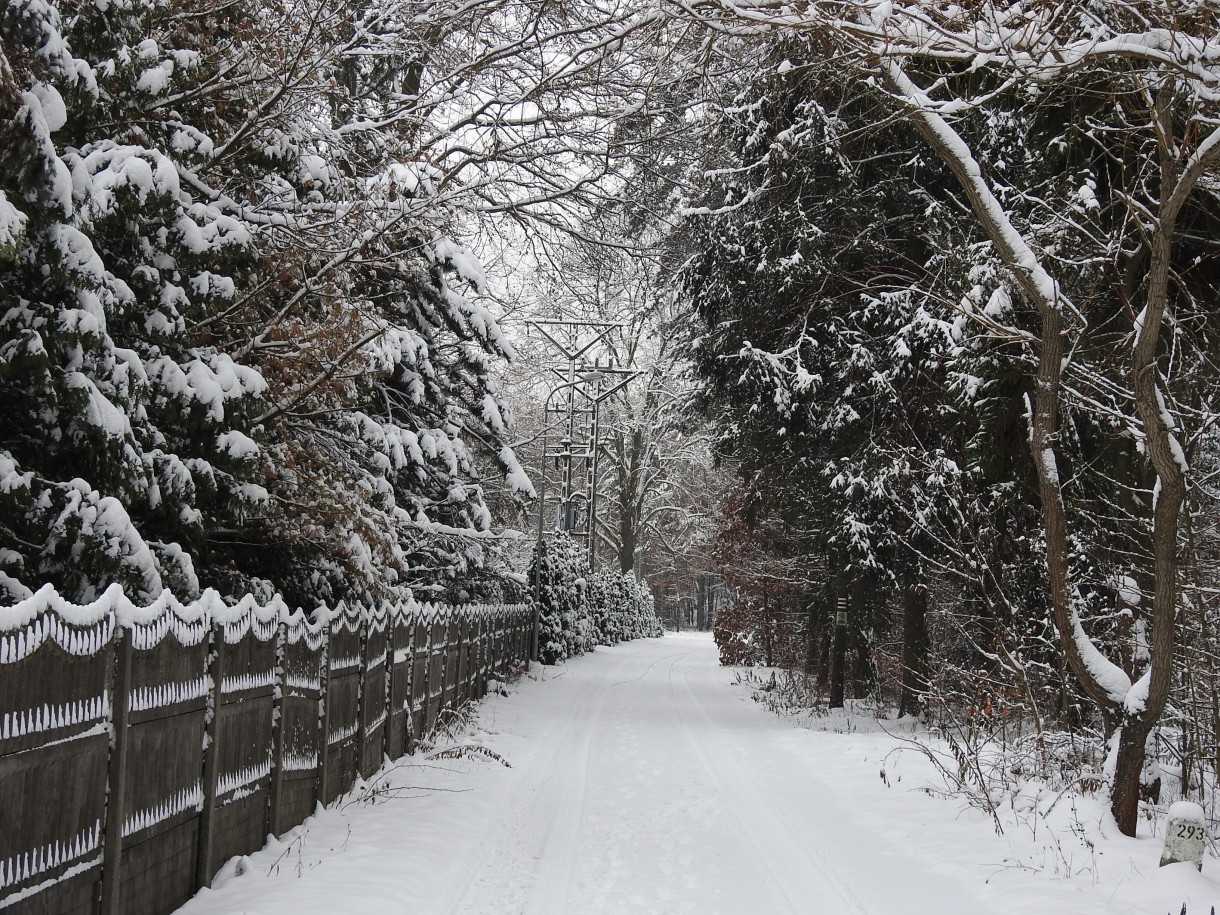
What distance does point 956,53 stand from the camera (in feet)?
20.0

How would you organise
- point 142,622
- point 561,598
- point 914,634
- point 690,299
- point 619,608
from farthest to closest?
point 619,608
point 561,598
point 690,299
point 914,634
point 142,622

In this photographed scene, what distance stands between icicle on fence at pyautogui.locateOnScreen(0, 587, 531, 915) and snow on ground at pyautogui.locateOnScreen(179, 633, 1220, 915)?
0.38 meters

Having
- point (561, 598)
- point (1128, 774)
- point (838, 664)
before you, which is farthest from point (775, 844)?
point (561, 598)

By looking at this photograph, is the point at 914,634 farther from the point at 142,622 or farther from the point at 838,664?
the point at 142,622

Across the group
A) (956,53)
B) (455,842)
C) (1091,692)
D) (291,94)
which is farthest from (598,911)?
(291,94)

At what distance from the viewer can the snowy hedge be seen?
87.5 feet

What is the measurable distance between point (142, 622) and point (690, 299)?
1358cm

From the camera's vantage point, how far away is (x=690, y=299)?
1747cm

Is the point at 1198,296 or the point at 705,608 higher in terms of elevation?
the point at 1198,296

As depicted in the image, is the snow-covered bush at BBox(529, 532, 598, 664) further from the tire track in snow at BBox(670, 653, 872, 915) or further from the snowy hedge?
the tire track in snow at BBox(670, 653, 872, 915)

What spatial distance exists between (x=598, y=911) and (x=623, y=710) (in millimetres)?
11755

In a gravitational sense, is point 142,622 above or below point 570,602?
above

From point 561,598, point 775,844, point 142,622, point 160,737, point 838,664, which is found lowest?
point 775,844

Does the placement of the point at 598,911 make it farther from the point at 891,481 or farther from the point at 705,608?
the point at 705,608
